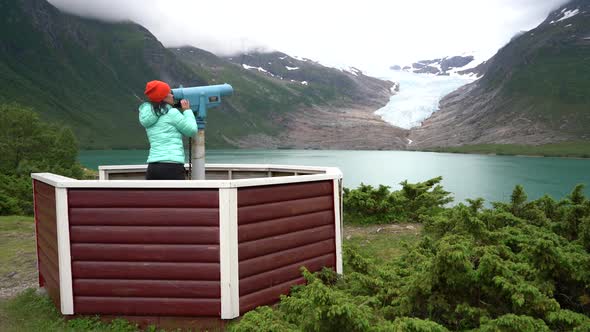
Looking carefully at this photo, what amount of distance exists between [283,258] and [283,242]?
23 centimetres

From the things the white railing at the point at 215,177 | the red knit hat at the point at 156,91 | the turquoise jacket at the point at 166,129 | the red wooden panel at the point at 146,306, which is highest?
the red knit hat at the point at 156,91

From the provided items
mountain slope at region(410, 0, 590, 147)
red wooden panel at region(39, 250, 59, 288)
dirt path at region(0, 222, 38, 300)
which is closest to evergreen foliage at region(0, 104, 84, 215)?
dirt path at region(0, 222, 38, 300)

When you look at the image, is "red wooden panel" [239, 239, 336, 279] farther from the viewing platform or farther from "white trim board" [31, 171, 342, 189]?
"white trim board" [31, 171, 342, 189]

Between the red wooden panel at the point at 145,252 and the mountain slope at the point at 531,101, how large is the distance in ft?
455

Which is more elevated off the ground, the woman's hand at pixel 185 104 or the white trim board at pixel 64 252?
the woman's hand at pixel 185 104

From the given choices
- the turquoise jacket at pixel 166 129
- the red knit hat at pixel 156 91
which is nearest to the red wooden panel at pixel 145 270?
the turquoise jacket at pixel 166 129

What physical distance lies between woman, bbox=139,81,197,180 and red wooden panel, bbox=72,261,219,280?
124 centimetres

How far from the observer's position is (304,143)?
19050cm

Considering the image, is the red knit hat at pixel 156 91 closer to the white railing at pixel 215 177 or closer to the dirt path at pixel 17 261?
the white railing at pixel 215 177

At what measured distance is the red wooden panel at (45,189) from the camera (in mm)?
5586

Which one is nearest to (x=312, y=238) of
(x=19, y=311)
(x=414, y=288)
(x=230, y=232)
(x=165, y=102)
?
(x=230, y=232)

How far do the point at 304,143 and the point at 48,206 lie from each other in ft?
607

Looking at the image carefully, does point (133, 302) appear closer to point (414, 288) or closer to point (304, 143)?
point (414, 288)

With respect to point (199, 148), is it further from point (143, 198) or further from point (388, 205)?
point (388, 205)
